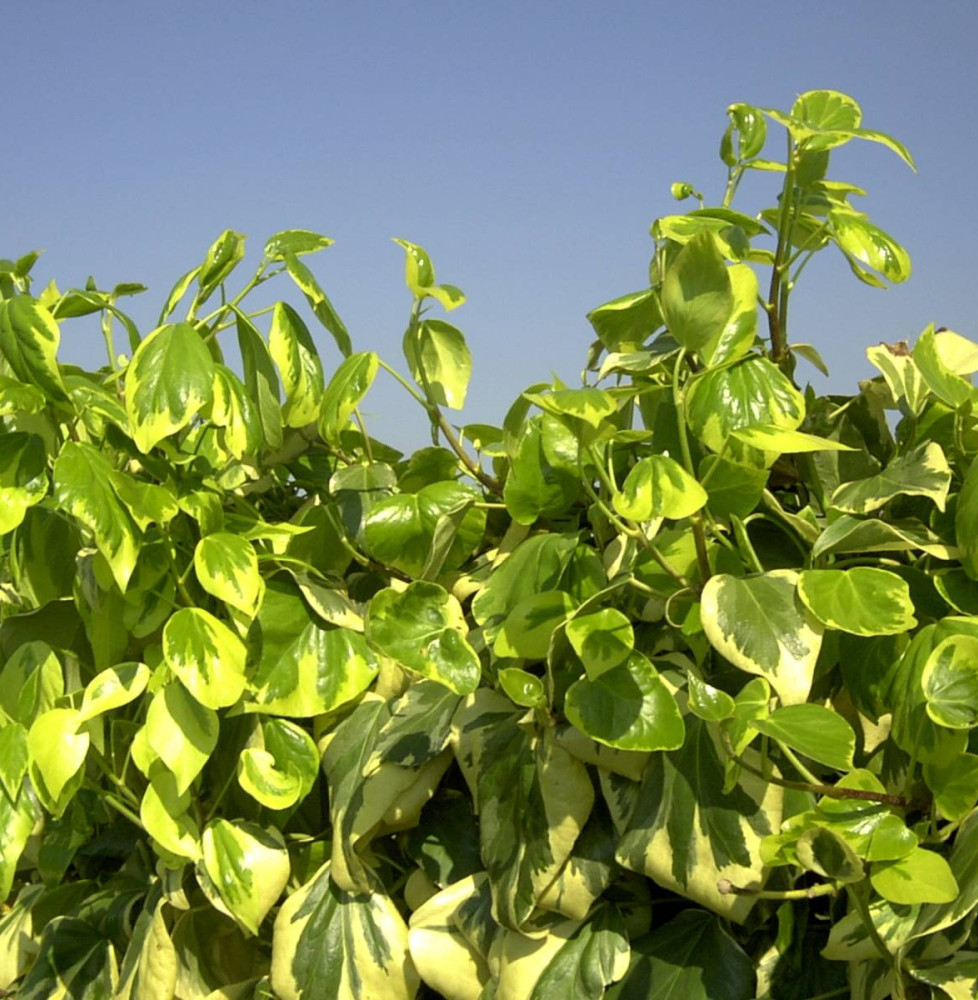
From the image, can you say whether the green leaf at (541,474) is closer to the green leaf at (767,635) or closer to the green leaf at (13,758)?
the green leaf at (767,635)

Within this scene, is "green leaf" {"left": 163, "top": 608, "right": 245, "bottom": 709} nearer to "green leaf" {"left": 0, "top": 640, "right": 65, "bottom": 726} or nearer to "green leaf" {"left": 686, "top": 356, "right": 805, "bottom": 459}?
"green leaf" {"left": 0, "top": 640, "right": 65, "bottom": 726}

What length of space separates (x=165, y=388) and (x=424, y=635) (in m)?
0.27

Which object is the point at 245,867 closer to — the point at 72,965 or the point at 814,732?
the point at 72,965

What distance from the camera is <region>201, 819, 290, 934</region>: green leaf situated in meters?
0.93

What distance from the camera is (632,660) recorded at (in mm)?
773

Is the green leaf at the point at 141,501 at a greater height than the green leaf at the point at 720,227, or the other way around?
the green leaf at the point at 720,227

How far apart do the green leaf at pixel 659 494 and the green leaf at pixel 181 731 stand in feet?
1.34

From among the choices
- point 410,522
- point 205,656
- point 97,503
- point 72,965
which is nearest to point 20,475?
point 97,503

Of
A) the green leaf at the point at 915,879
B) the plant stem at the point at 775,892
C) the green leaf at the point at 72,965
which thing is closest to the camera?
the green leaf at the point at 915,879

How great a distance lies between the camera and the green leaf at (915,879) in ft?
2.19

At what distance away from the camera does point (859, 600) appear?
0.74 meters

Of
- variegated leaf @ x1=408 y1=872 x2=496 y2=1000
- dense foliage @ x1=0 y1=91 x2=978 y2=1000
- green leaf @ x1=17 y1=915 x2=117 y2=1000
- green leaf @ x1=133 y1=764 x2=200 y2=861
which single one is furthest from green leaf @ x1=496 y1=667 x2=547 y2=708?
green leaf @ x1=17 y1=915 x2=117 y2=1000

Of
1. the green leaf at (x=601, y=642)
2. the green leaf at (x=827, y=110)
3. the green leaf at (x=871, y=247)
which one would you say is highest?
the green leaf at (x=827, y=110)

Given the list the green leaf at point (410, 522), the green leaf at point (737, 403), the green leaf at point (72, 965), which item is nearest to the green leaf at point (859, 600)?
the green leaf at point (737, 403)
